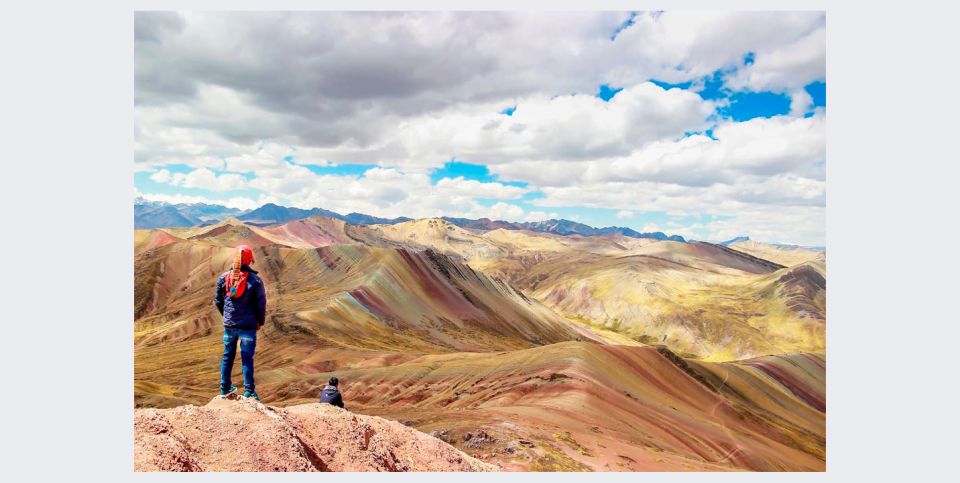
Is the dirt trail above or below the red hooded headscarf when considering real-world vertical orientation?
below

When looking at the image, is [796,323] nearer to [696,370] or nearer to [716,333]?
[716,333]

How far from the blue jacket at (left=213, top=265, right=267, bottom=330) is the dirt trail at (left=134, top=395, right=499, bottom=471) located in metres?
1.42

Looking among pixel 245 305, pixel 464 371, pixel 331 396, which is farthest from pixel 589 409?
pixel 245 305

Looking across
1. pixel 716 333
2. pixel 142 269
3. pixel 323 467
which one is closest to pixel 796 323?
pixel 716 333

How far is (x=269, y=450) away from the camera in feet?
28.3

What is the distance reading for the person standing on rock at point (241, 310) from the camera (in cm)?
1033

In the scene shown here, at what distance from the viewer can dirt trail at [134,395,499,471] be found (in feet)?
27.1

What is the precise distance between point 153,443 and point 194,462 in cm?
66

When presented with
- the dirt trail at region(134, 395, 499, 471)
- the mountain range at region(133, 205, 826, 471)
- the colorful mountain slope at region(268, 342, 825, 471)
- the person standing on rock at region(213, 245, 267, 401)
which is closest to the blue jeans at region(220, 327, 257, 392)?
the person standing on rock at region(213, 245, 267, 401)

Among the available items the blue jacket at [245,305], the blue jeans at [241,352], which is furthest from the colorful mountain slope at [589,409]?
the blue jacket at [245,305]

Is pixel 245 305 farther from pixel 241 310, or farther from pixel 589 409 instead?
pixel 589 409

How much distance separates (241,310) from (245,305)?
0.38 ft

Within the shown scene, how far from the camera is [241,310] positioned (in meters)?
10.4

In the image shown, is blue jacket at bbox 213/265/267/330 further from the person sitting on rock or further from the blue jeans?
the person sitting on rock
